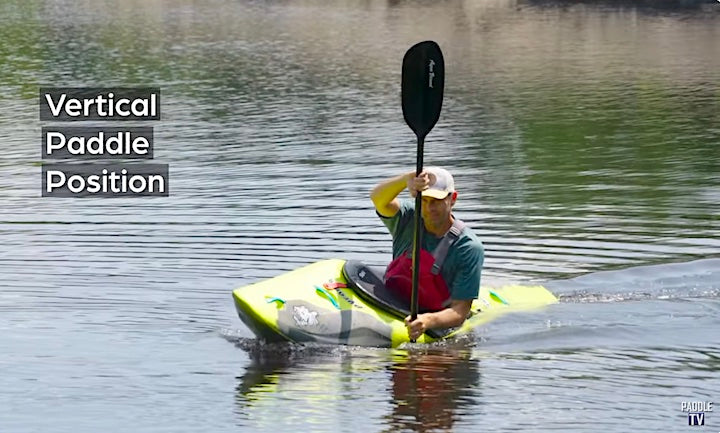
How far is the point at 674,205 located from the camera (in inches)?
628

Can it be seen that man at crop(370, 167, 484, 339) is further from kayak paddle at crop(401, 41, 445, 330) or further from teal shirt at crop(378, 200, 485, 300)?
kayak paddle at crop(401, 41, 445, 330)

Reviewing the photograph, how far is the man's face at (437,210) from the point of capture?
10.3 metres

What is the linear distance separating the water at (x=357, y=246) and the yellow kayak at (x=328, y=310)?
0.12 m

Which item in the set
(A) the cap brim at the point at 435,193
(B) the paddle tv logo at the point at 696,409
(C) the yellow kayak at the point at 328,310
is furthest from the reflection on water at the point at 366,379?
(B) the paddle tv logo at the point at 696,409

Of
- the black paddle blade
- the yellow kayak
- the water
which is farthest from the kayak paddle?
the water

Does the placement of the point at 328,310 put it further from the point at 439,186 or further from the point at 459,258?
the point at 439,186

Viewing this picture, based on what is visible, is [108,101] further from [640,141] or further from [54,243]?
[54,243]

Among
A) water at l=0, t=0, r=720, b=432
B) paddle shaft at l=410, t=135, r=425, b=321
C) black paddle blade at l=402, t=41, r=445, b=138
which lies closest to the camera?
water at l=0, t=0, r=720, b=432

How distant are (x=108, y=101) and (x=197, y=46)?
900 cm

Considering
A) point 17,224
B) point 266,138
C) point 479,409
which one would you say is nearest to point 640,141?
point 266,138

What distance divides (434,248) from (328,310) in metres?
0.79

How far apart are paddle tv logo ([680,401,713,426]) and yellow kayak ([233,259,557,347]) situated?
1.87 metres

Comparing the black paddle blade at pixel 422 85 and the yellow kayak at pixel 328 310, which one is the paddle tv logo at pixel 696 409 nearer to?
the yellow kayak at pixel 328 310

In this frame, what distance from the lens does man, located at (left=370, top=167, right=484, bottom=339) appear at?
1030 cm
